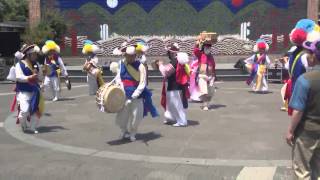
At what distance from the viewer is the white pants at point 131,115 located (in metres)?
8.88

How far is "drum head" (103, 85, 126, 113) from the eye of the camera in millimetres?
8141

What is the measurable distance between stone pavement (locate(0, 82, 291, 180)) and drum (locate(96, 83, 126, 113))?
28.1 inches

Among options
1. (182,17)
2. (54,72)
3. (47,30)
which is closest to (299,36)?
(54,72)

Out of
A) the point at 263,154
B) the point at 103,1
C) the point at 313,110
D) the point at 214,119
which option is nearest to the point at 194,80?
the point at 214,119

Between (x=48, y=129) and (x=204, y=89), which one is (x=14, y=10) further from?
(x=48, y=129)

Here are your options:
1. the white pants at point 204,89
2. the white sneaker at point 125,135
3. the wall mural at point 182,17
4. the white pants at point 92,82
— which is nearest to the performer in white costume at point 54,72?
the white pants at point 92,82

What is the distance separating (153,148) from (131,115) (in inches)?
34.3

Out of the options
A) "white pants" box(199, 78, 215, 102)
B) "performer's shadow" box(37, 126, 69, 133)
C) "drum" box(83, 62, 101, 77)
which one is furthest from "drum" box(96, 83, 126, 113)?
"drum" box(83, 62, 101, 77)

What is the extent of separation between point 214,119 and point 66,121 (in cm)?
340

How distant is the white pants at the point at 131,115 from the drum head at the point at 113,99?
1.47ft

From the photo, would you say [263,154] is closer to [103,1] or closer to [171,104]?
[171,104]

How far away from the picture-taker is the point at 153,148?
8398 millimetres

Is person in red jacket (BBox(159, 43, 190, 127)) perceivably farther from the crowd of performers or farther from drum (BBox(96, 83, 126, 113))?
drum (BBox(96, 83, 126, 113))

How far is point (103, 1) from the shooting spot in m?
29.4
